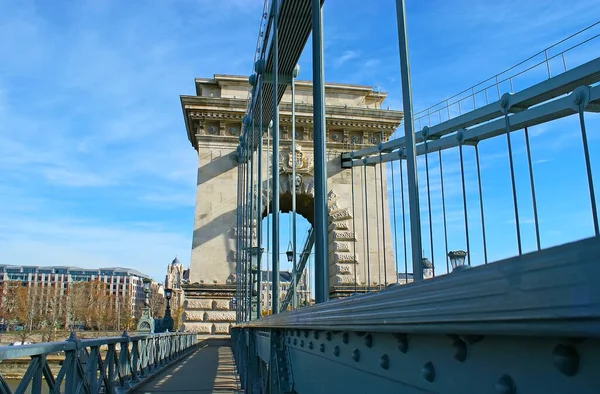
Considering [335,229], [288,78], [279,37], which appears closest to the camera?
[279,37]

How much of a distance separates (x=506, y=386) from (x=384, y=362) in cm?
69

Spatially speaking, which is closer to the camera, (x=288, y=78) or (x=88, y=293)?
(x=288, y=78)

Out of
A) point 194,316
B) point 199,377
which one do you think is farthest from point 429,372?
point 194,316

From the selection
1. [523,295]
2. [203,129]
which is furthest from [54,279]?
[523,295]

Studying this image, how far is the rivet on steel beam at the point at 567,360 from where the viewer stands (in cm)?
80

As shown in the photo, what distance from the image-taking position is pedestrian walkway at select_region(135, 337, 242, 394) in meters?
8.22

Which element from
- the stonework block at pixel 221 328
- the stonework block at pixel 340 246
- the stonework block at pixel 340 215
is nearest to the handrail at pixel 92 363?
the stonework block at pixel 221 328

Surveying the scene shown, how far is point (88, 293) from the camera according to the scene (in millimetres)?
64375

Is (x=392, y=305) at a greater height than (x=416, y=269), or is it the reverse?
(x=416, y=269)

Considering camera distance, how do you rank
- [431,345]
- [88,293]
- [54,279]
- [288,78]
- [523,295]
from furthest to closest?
[54,279]
[88,293]
[288,78]
[431,345]
[523,295]

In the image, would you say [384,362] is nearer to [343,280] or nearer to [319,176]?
[319,176]

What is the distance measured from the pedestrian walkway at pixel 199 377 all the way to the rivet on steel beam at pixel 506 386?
7536mm

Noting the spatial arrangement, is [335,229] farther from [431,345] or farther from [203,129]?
[431,345]

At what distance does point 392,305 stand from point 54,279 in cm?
15419
